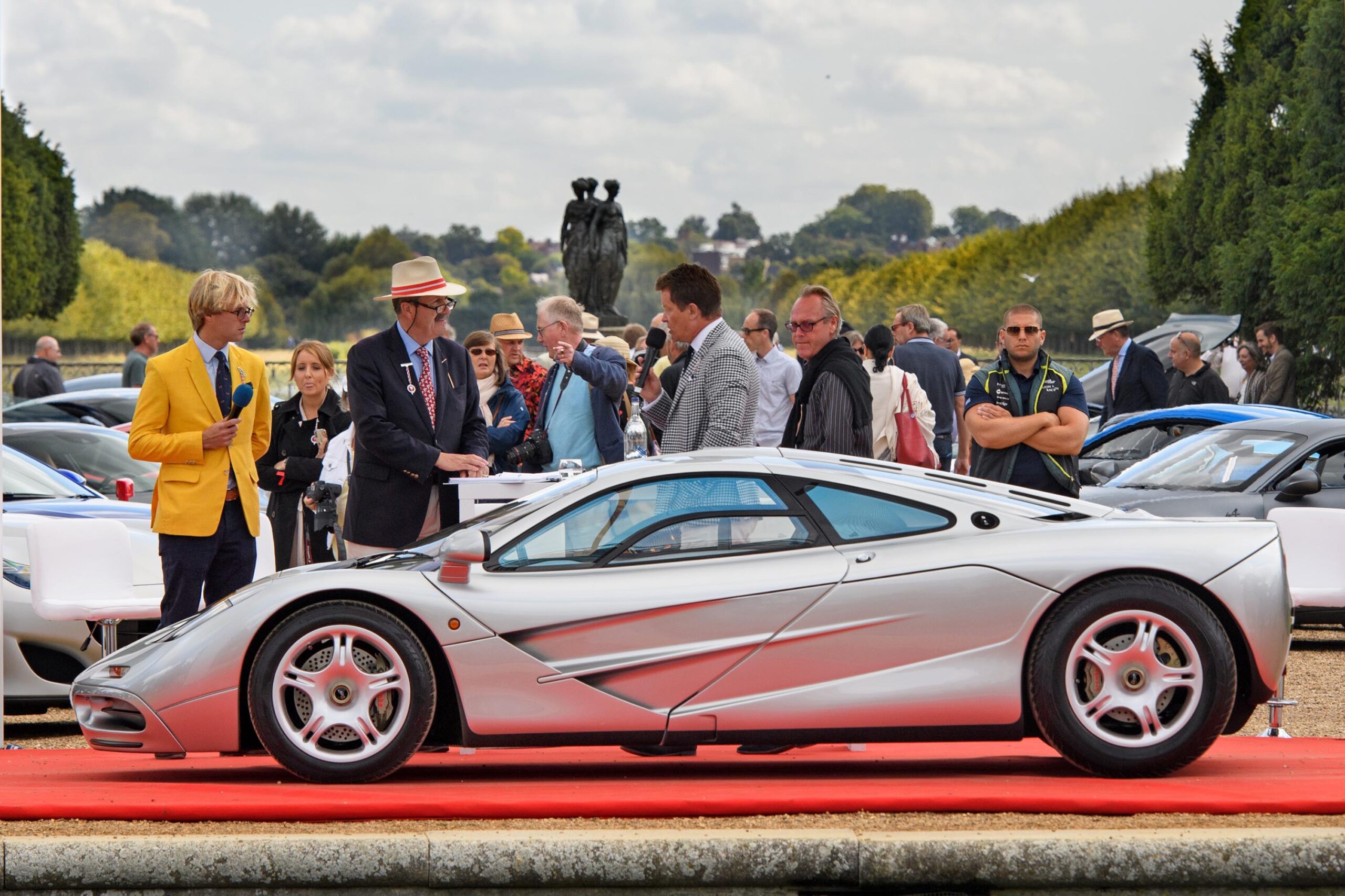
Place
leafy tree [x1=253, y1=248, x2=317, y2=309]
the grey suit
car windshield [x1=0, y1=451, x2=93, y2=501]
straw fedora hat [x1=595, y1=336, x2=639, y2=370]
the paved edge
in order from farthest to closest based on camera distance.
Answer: leafy tree [x1=253, y1=248, x2=317, y2=309] → the grey suit → straw fedora hat [x1=595, y1=336, x2=639, y2=370] → car windshield [x1=0, y1=451, x2=93, y2=501] → the paved edge

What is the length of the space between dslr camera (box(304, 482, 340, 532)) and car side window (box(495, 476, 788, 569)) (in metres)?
3.70

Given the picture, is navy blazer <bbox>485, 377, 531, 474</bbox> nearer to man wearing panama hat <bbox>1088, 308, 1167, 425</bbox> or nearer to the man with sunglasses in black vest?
the man with sunglasses in black vest

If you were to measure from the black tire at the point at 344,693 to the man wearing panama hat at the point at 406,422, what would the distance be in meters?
1.36

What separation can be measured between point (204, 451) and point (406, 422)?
2.86 feet

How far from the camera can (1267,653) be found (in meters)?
5.61

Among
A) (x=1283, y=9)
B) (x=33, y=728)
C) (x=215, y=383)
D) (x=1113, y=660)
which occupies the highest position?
(x=1283, y=9)

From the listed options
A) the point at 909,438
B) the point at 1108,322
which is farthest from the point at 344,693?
the point at 1108,322

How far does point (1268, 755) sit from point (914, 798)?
2.02 m

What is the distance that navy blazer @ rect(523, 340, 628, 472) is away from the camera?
28.0ft

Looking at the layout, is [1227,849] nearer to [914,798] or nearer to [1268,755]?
[914,798]

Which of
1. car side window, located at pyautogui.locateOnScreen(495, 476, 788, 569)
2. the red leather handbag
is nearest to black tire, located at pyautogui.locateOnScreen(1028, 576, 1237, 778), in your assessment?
car side window, located at pyautogui.locateOnScreen(495, 476, 788, 569)

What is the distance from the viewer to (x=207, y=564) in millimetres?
6824

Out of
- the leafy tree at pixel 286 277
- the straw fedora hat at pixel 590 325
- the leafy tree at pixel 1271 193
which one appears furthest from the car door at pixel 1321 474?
the leafy tree at pixel 286 277

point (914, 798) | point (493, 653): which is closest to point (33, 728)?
point (493, 653)
